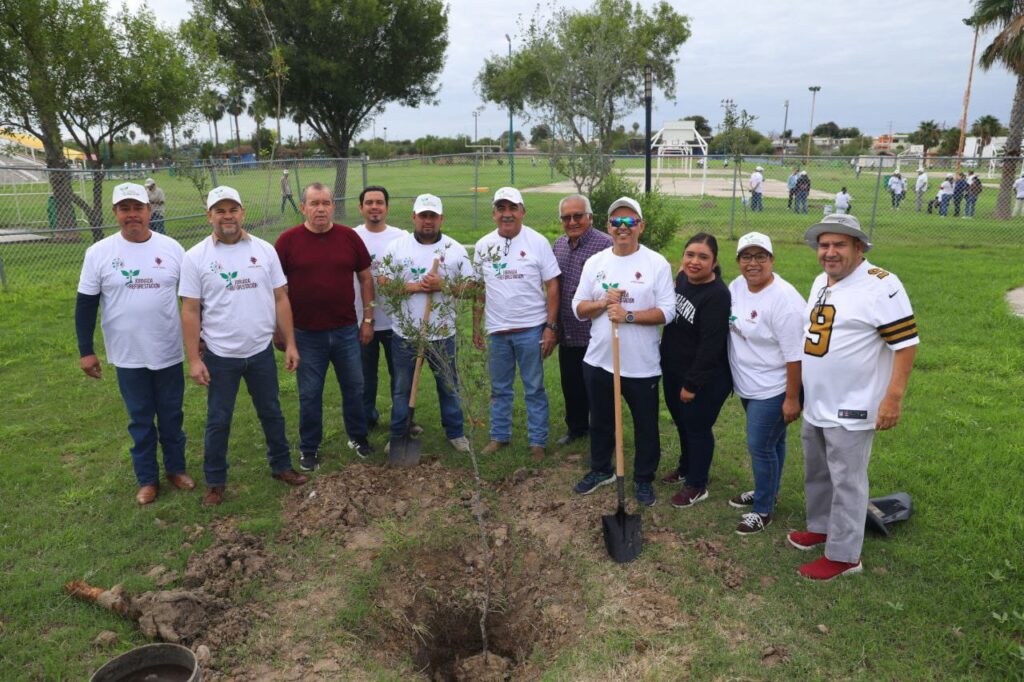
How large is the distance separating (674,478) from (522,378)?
141 centimetres

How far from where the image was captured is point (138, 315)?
14.8 feet

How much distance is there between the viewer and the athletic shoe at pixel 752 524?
429 centimetres

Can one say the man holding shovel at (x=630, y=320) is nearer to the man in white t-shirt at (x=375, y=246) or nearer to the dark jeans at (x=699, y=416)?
the dark jeans at (x=699, y=416)

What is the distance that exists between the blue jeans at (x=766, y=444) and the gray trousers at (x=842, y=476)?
237mm

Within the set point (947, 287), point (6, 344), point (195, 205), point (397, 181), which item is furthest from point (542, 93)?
point (6, 344)

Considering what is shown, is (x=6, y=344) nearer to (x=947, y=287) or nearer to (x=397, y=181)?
(x=947, y=287)

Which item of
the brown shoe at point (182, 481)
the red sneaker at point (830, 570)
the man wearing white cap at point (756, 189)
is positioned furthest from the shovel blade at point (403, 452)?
the man wearing white cap at point (756, 189)

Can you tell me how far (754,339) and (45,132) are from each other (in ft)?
54.8

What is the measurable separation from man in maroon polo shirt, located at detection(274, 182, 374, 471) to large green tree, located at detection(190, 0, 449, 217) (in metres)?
15.4

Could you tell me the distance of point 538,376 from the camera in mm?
5328

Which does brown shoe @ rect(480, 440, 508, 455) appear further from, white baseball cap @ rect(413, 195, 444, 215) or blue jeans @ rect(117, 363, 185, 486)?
blue jeans @ rect(117, 363, 185, 486)

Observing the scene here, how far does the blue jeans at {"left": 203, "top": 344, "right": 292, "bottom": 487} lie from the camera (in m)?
4.60

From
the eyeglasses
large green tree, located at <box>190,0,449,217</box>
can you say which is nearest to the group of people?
the eyeglasses

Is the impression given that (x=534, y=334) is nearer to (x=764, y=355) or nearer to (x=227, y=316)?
(x=764, y=355)
